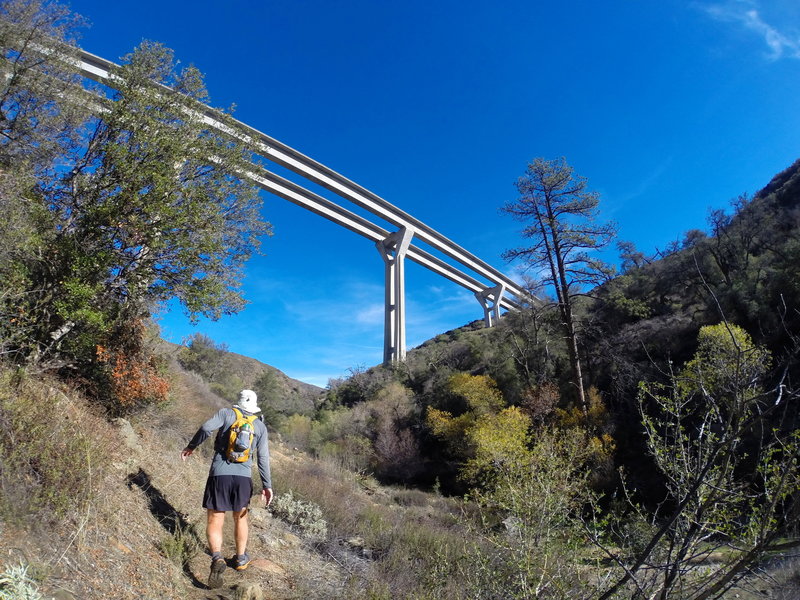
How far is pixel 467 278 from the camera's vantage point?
155 feet

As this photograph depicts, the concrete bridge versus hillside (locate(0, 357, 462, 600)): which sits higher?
the concrete bridge

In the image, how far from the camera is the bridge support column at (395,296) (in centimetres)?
3491

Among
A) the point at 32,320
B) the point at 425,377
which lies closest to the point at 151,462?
the point at 32,320

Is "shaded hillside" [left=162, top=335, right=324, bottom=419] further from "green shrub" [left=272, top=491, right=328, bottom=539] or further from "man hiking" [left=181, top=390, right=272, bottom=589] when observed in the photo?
"man hiking" [left=181, top=390, right=272, bottom=589]

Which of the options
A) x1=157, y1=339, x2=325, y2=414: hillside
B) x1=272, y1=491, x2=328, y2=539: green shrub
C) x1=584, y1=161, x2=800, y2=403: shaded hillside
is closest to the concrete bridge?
x1=584, y1=161, x2=800, y2=403: shaded hillside

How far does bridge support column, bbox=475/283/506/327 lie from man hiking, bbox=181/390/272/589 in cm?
4621

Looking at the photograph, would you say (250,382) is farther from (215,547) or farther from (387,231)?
(215,547)

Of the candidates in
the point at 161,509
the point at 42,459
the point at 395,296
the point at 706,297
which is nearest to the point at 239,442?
the point at 42,459

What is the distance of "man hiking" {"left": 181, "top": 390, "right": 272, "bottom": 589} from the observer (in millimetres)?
3654

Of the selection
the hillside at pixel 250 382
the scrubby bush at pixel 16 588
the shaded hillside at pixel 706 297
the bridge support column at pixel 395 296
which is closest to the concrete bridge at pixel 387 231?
the bridge support column at pixel 395 296

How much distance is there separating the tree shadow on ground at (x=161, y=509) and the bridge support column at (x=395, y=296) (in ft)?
97.5

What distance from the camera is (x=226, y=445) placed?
12.5 ft

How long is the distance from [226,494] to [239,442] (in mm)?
463

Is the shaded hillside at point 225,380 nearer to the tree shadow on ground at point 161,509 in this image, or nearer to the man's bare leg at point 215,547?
the tree shadow on ground at point 161,509
